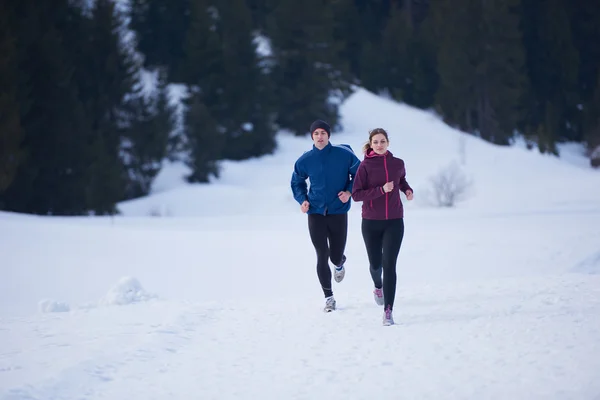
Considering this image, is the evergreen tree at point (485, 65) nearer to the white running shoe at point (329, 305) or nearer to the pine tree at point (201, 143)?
the pine tree at point (201, 143)

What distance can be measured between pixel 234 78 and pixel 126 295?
28080mm

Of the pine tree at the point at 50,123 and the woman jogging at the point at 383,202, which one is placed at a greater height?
the pine tree at the point at 50,123

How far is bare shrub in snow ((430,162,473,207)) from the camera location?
2570cm

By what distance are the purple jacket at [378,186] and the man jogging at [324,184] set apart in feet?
1.44

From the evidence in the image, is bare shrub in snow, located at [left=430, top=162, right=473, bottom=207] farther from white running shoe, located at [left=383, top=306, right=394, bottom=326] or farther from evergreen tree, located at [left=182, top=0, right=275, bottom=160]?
white running shoe, located at [left=383, top=306, right=394, bottom=326]

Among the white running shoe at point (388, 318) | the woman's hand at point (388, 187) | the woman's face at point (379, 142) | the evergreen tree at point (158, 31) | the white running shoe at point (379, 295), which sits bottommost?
the white running shoe at point (388, 318)

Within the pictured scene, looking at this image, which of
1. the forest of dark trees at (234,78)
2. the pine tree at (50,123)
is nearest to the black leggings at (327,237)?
the forest of dark trees at (234,78)

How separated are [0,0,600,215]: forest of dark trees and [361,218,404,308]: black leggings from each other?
65.0 ft

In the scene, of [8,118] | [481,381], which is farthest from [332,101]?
[481,381]

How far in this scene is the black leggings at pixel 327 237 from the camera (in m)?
6.96

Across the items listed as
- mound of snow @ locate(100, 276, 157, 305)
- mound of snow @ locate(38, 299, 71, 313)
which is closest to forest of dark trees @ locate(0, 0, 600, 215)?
mound of snow @ locate(100, 276, 157, 305)

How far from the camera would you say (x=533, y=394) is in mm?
4102

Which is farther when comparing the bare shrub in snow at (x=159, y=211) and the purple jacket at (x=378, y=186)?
the bare shrub in snow at (x=159, y=211)

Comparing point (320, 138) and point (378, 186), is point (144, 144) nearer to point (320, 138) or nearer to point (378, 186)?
point (320, 138)
